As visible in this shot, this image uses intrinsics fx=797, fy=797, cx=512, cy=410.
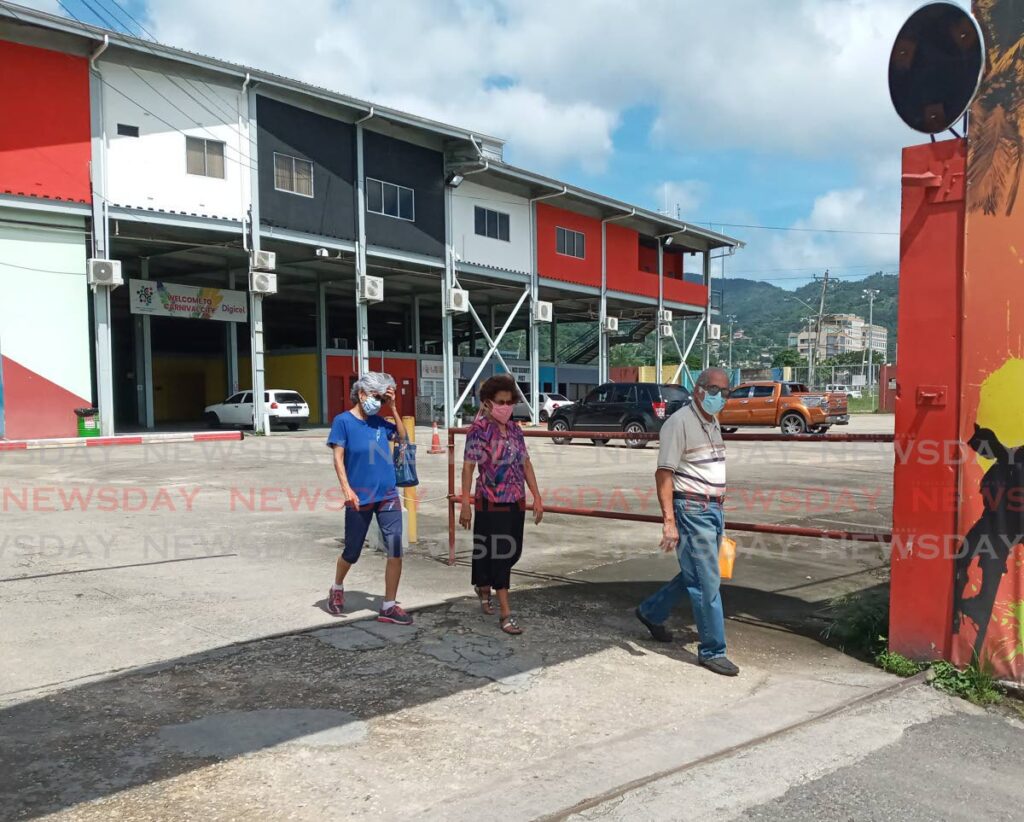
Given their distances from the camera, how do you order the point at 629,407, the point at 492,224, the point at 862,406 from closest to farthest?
the point at 629,407, the point at 492,224, the point at 862,406

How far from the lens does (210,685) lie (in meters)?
4.31

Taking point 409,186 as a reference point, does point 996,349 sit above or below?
below

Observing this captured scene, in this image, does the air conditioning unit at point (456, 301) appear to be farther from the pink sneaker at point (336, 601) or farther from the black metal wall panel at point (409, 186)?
the pink sneaker at point (336, 601)

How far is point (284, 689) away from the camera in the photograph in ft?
13.9

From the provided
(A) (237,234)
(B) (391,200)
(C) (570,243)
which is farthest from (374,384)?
(C) (570,243)

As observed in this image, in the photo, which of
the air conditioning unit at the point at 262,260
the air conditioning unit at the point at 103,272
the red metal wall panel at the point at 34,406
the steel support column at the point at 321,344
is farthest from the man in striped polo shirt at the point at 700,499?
the steel support column at the point at 321,344

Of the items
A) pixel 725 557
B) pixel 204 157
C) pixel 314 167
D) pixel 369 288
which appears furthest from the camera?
pixel 369 288

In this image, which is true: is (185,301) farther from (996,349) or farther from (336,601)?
(996,349)

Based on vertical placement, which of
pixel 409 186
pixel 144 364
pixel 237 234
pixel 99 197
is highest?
pixel 409 186

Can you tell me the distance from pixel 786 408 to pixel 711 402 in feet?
74.7

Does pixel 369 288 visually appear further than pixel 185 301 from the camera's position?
No

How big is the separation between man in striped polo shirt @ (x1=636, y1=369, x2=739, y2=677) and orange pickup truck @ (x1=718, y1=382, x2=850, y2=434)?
20787 millimetres

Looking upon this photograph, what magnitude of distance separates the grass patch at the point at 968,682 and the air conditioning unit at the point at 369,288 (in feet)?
79.2

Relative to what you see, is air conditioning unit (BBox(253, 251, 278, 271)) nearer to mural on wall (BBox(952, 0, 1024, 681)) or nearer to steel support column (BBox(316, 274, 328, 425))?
steel support column (BBox(316, 274, 328, 425))
